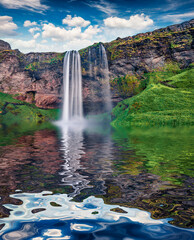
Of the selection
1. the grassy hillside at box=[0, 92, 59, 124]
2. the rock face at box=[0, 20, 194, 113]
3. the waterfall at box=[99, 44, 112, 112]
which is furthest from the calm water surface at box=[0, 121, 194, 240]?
the grassy hillside at box=[0, 92, 59, 124]

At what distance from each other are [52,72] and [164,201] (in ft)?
229

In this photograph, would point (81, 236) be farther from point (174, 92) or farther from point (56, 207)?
point (174, 92)

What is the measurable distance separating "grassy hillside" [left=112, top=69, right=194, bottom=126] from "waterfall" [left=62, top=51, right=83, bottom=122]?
17604 millimetres

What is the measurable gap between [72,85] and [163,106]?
30.5 m

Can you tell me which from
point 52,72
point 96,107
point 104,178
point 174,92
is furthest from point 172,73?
point 104,178

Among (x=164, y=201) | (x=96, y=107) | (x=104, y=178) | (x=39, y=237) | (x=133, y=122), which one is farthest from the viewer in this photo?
(x=96, y=107)

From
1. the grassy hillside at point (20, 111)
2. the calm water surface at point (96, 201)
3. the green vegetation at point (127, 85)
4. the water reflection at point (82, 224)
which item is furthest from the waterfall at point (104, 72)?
the water reflection at point (82, 224)

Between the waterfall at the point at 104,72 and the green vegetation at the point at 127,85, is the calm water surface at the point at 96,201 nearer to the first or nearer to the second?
the green vegetation at the point at 127,85

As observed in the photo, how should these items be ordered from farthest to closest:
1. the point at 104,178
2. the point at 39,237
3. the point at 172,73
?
the point at 172,73, the point at 104,178, the point at 39,237

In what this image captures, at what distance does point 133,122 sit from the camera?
33719mm

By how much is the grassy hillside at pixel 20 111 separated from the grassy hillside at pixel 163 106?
4188 cm

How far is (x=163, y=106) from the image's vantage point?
37438 mm

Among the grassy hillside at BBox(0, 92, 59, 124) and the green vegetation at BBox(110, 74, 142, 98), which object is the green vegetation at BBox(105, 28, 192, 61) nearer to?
the green vegetation at BBox(110, 74, 142, 98)

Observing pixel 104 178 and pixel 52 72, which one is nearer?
pixel 104 178
